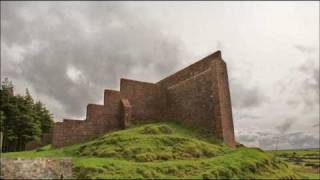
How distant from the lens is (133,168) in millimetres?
13398

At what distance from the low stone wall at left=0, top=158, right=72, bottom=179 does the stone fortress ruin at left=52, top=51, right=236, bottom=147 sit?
8767mm

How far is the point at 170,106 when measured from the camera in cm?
2731

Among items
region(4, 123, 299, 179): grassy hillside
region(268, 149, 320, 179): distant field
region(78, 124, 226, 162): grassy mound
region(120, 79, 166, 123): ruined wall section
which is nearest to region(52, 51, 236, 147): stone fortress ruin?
region(120, 79, 166, 123): ruined wall section

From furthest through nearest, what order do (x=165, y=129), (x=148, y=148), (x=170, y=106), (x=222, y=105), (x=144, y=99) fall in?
1. (x=170, y=106)
2. (x=144, y=99)
3. (x=222, y=105)
4. (x=165, y=129)
5. (x=148, y=148)

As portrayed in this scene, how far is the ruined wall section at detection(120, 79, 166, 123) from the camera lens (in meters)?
25.7

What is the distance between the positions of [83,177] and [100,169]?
0.74 meters

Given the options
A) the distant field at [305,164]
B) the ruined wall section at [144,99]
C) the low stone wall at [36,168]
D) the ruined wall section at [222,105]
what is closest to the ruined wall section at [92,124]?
the ruined wall section at [144,99]

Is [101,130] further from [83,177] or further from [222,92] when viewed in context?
[83,177]

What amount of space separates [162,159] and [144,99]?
440 inches

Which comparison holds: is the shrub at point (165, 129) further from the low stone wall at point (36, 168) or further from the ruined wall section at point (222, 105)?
the low stone wall at point (36, 168)

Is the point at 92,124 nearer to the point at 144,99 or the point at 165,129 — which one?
the point at 144,99

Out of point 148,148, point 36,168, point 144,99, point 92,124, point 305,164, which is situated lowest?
point 305,164

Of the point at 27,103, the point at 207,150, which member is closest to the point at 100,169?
the point at 207,150

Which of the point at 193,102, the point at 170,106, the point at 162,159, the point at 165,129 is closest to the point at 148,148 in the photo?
the point at 162,159
